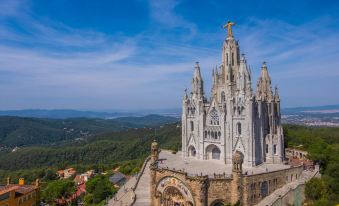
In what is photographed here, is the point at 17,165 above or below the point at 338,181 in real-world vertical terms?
below

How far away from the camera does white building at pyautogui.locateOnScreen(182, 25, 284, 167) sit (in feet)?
137

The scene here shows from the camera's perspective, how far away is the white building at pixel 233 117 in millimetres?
41875

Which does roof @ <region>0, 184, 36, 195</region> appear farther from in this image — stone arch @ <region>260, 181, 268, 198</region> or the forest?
stone arch @ <region>260, 181, 268, 198</region>

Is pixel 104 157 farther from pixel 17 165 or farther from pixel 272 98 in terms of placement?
pixel 272 98

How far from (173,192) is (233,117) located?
1260cm

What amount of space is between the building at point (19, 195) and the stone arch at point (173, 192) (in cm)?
1524

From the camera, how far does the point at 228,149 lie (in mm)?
43375

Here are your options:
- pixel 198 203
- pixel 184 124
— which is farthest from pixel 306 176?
pixel 184 124

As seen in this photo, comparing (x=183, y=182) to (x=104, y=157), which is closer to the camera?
(x=183, y=182)

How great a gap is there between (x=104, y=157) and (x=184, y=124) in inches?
2928

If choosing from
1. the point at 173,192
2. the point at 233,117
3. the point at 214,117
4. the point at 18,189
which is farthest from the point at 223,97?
the point at 18,189

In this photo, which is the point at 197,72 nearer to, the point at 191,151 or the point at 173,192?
the point at 191,151

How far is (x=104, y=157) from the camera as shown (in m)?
117

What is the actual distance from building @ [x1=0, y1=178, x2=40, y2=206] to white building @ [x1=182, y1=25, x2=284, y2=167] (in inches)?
820
